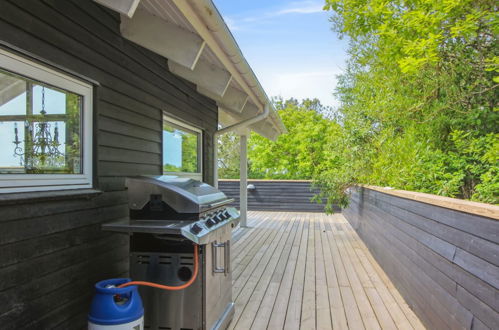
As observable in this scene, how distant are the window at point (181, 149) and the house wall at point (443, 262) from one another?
7.65 feet

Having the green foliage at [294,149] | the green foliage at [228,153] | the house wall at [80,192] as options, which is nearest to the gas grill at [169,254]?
the house wall at [80,192]

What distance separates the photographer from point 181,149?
4172 mm

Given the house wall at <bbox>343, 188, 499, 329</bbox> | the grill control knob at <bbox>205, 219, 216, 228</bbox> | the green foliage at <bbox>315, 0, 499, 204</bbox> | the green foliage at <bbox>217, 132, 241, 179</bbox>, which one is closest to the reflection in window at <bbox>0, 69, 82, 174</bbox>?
the grill control knob at <bbox>205, 219, 216, 228</bbox>

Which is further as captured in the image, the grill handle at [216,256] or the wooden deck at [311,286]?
the wooden deck at [311,286]

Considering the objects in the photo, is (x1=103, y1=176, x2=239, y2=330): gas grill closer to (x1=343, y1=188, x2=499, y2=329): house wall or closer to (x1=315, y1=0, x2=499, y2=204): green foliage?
(x1=343, y1=188, x2=499, y2=329): house wall

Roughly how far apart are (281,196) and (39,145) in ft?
27.7

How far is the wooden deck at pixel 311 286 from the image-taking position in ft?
9.09

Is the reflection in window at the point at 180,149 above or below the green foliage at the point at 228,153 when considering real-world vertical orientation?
below

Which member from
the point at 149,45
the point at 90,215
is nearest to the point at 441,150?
the point at 149,45

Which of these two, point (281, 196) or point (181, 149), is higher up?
point (181, 149)

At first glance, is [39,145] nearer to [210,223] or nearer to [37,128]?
[37,128]

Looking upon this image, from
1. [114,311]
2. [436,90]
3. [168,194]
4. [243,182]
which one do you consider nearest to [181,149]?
[168,194]

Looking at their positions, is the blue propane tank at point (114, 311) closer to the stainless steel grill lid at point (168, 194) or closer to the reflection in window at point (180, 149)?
the stainless steel grill lid at point (168, 194)

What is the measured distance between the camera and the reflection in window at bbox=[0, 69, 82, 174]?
164 centimetres
